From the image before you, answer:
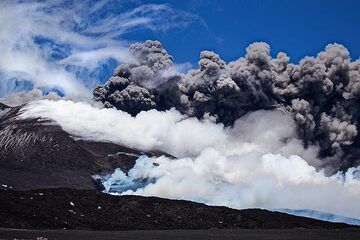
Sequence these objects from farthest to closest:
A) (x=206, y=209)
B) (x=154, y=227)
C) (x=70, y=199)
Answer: (x=206, y=209) < (x=70, y=199) < (x=154, y=227)

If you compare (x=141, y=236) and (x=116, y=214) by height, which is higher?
(x=116, y=214)

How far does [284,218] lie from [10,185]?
84333 mm

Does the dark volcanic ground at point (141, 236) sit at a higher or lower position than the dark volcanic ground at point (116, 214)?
lower

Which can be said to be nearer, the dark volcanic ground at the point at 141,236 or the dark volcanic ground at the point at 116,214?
the dark volcanic ground at the point at 141,236

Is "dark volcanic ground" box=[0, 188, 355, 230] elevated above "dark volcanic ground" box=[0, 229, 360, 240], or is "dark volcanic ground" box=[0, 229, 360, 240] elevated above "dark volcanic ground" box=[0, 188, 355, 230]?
"dark volcanic ground" box=[0, 188, 355, 230]

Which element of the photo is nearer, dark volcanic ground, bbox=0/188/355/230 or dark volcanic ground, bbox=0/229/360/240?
dark volcanic ground, bbox=0/229/360/240

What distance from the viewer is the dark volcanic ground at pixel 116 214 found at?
88812mm

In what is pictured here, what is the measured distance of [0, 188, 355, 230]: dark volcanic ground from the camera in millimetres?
88812

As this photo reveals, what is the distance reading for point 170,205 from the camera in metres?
121

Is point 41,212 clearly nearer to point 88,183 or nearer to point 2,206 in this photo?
point 2,206

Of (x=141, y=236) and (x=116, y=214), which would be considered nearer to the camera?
(x=141, y=236)

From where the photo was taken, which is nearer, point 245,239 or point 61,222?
point 245,239

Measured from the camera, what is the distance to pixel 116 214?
107 metres

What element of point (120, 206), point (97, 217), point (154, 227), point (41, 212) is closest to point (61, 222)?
point (41, 212)
